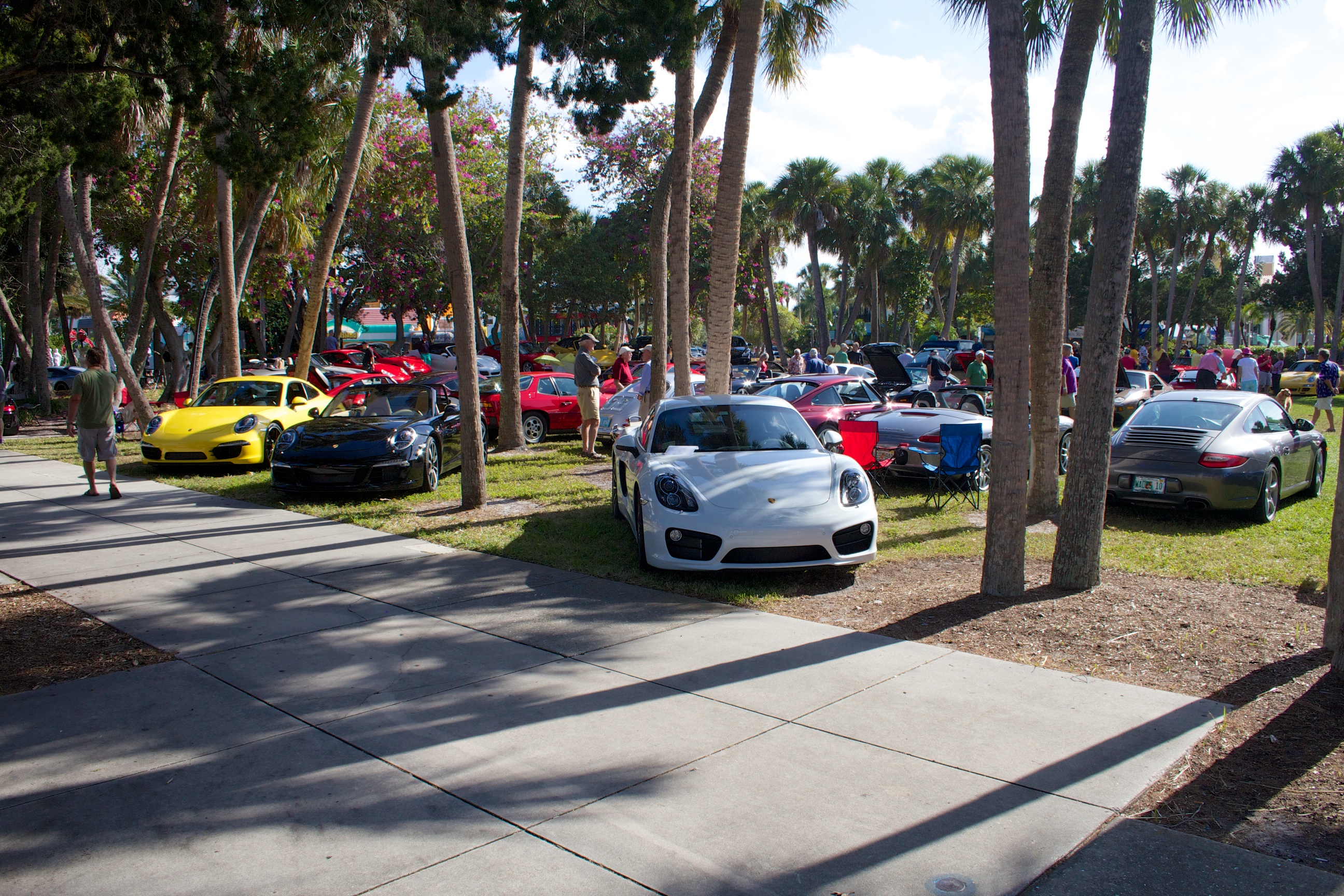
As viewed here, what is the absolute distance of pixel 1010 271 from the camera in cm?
645

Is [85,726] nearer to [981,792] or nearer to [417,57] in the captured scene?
[981,792]

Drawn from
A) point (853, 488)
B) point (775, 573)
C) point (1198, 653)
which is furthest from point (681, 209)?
point (1198, 653)

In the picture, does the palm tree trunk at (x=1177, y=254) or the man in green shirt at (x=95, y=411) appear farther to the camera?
the palm tree trunk at (x=1177, y=254)

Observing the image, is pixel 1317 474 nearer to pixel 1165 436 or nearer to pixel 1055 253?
pixel 1165 436

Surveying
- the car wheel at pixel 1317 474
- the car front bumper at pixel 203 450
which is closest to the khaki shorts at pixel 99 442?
the car front bumper at pixel 203 450

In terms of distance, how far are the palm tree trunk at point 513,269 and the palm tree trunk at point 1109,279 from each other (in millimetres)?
9694

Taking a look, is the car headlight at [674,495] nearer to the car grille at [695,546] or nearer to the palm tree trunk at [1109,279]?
the car grille at [695,546]

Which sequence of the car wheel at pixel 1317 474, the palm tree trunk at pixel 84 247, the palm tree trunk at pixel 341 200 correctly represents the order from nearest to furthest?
the car wheel at pixel 1317 474 → the palm tree trunk at pixel 341 200 → the palm tree trunk at pixel 84 247

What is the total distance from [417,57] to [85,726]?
21.8ft

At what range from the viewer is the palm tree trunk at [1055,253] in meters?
8.22

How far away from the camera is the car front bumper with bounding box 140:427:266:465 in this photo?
13289 mm

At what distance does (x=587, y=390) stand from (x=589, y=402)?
0.68ft

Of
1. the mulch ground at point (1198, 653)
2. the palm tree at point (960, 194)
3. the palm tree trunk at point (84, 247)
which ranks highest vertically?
the palm tree at point (960, 194)

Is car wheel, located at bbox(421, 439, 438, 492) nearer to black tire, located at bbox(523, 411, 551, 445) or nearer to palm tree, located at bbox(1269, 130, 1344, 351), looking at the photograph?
black tire, located at bbox(523, 411, 551, 445)
